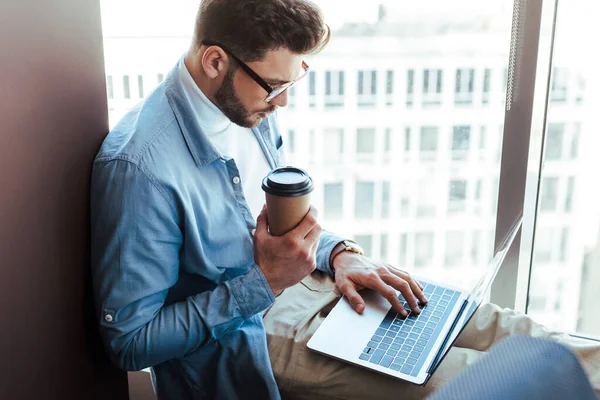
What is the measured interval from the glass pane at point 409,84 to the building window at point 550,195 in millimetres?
33

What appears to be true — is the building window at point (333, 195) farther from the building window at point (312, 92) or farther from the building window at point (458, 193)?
the building window at point (458, 193)

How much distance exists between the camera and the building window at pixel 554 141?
179 centimetres

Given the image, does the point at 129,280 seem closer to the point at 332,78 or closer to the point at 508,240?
the point at 508,240

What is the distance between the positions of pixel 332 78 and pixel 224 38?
1.44 meters

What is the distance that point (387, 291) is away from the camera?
55.0 inches

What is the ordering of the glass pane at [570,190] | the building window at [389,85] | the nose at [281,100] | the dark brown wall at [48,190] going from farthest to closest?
the building window at [389,85]
the glass pane at [570,190]
the nose at [281,100]
the dark brown wall at [48,190]

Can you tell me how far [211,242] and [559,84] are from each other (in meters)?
1.08

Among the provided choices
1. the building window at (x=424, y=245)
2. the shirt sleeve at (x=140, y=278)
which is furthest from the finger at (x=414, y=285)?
the building window at (x=424, y=245)

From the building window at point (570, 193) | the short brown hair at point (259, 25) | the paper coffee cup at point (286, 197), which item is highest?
the short brown hair at point (259, 25)

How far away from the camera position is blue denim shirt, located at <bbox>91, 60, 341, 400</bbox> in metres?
1.13

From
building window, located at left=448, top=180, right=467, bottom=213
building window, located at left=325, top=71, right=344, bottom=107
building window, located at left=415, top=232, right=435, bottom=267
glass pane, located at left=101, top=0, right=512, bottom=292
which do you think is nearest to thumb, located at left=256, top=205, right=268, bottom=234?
glass pane, located at left=101, top=0, right=512, bottom=292

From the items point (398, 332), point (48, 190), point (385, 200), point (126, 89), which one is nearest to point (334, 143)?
point (385, 200)

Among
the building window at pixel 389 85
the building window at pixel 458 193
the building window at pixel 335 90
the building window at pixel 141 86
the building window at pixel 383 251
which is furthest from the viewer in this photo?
the building window at pixel 383 251

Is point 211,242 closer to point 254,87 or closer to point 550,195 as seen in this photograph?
point 254,87
